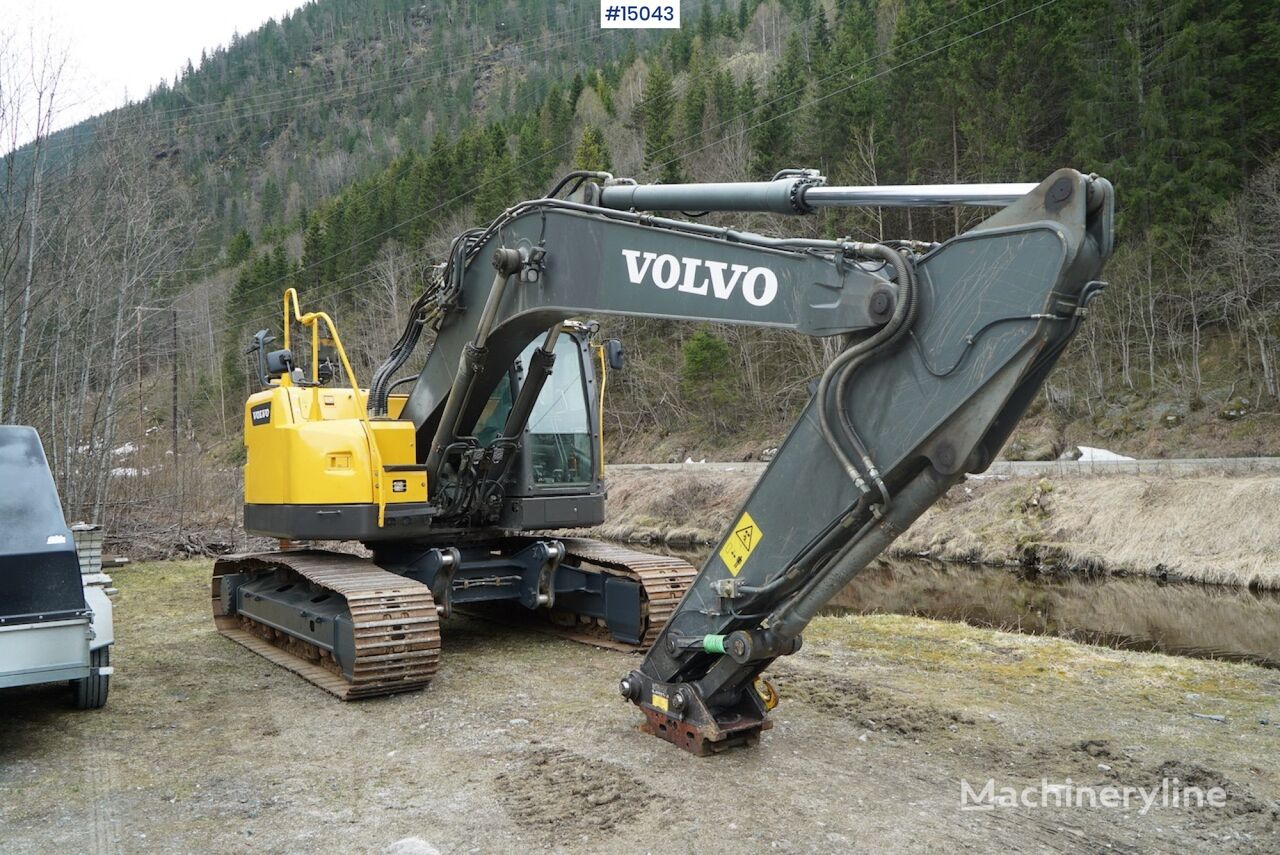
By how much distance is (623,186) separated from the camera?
6367 millimetres

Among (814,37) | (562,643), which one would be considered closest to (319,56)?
(814,37)

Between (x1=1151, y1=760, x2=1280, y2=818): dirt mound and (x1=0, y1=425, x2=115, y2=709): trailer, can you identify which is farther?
(x1=0, y1=425, x2=115, y2=709): trailer

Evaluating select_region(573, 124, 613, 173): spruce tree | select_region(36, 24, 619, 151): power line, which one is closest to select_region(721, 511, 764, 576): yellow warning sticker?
select_region(573, 124, 613, 173): spruce tree

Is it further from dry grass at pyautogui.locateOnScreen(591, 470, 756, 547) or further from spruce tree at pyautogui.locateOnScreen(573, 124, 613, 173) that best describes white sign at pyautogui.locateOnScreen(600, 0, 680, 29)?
spruce tree at pyautogui.locateOnScreen(573, 124, 613, 173)

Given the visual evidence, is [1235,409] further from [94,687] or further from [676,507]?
[94,687]

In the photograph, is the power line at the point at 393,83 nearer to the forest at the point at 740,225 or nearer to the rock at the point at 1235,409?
the forest at the point at 740,225

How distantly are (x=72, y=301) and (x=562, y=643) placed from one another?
11.4 m

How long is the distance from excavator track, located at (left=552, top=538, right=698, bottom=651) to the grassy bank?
697 cm

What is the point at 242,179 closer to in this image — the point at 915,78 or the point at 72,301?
the point at 915,78

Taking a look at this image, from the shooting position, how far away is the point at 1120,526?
54.1ft

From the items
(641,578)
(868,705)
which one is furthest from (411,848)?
(641,578)

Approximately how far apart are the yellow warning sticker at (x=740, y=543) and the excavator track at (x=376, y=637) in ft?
8.63

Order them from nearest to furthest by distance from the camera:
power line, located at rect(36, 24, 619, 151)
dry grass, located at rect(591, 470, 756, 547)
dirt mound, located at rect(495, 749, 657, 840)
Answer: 1. dirt mound, located at rect(495, 749, 657, 840)
2. dry grass, located at rect(591, 470, 756, 547)
3. power line, located at rect(36, 24, 619, 151)

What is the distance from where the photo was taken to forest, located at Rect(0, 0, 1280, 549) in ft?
52.5
